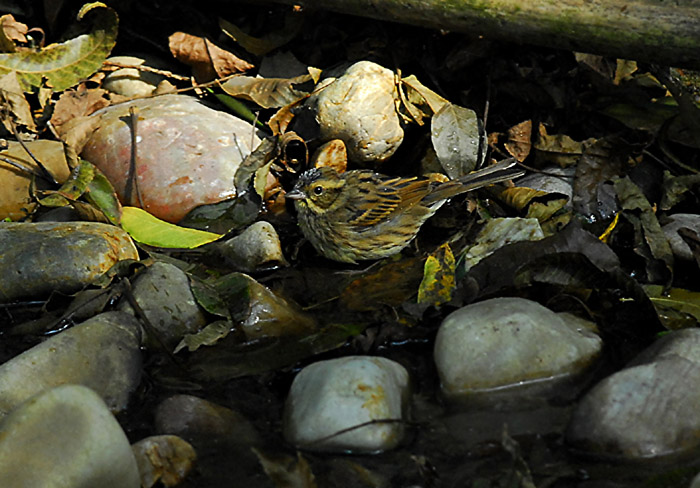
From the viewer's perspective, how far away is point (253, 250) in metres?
5.71

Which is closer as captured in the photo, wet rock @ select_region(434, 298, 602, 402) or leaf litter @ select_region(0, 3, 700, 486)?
wet rock @ select_region(434, 298, 602, 402)

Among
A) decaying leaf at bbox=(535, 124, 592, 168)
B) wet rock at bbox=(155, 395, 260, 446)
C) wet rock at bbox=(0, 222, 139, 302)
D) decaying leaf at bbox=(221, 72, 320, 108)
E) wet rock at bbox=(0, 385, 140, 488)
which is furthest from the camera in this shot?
decaying leaf at bbox=(221, 72, 320, 108)

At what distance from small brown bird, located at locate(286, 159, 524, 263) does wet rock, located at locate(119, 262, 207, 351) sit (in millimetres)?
1306

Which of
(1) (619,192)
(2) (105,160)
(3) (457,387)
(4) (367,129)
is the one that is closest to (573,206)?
(1) (619,192)

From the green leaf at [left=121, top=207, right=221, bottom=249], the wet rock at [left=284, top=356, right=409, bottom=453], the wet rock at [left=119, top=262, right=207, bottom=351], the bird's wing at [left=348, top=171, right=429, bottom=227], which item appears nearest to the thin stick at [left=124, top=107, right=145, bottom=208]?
the green leaf at [left=121, top=207, right=221, bottom=249]

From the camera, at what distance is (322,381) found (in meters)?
3.89

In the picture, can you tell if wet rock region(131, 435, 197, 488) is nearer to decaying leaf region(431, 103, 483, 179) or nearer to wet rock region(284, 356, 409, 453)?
wet rock region(284, 356, 409, 453)

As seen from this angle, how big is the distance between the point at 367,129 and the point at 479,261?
1892 mm

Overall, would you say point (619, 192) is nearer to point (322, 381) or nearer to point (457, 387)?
point (457, 387)

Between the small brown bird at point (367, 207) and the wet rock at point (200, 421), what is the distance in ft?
6.95

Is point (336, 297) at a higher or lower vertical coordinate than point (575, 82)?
lower

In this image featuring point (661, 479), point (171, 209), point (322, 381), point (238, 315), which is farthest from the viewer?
point (171, 209)

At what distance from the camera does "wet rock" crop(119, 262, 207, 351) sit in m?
4.82

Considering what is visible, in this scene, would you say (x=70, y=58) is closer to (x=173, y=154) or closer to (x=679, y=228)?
(x=173, y=154)
